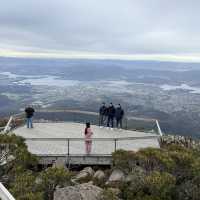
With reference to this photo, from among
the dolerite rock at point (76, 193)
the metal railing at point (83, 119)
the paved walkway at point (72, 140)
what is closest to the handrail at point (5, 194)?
the dolerite rock at point (76, 193)

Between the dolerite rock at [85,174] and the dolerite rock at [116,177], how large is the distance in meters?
1.08

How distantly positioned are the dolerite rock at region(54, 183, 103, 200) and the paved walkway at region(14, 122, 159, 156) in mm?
5387

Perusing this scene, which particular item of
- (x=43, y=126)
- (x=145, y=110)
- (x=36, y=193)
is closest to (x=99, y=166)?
(x=36, y=193)

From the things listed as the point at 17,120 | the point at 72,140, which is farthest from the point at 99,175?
the point at 17,120

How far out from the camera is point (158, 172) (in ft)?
45.4

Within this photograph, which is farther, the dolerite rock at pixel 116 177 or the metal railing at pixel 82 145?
the metal railing at pixel 82 145

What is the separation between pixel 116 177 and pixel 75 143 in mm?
5766

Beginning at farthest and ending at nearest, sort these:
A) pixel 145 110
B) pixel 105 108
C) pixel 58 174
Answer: pixel 145 110, pixel 105 108, pixel 58 174

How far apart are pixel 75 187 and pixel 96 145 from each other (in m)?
7.82

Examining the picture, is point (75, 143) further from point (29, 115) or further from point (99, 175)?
point (29, 115)

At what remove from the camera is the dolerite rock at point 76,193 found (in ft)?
41.4

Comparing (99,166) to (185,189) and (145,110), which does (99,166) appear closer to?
(185,189)

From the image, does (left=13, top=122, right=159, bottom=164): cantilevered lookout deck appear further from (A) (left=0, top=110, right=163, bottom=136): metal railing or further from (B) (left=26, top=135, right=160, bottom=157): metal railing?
(A) (left=0, top=110, right=163, bottom=136): metal railing

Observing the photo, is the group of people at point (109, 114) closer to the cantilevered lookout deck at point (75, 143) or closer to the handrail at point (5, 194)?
the cantilevered lookout deck at point (75, 143)
